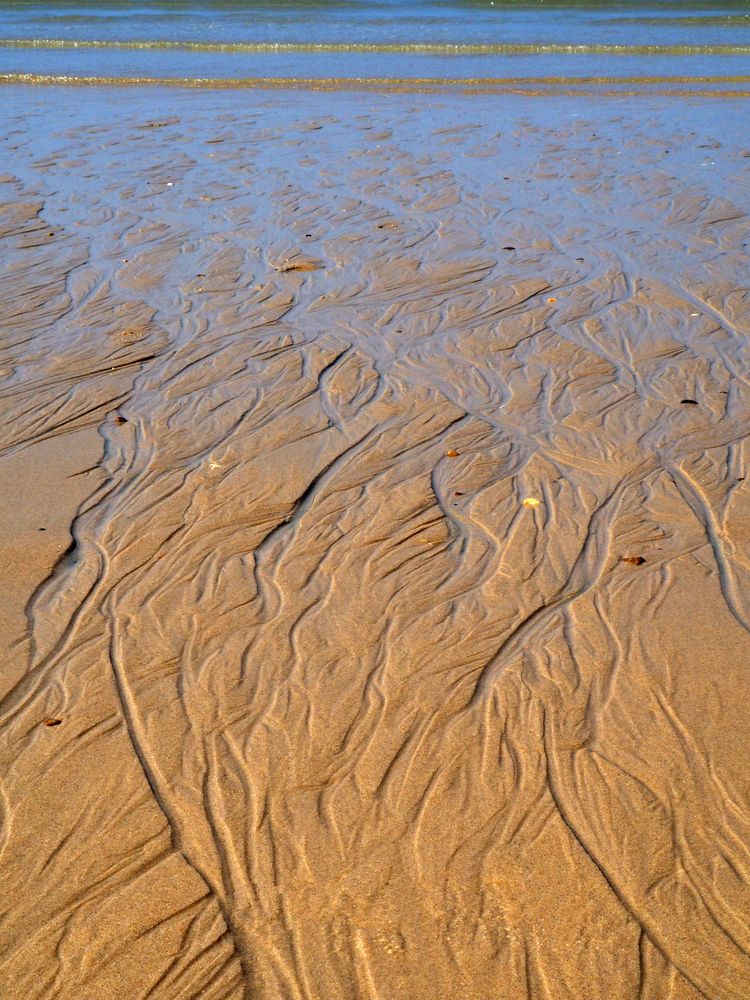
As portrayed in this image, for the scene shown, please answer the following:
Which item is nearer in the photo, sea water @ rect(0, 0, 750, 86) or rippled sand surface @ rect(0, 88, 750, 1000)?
rippled sand surface @ rect(0, 88, 750, 1000)

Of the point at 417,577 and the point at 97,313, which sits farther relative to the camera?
the point at 97,313

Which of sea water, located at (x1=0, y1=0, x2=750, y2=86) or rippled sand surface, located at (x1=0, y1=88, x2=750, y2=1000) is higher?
sea water, located at (x1=0, y1=0, x2=750, y2=86)

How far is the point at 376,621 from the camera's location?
3926mm

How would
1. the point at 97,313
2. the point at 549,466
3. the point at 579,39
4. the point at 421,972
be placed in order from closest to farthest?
1. the point at 421,972
2. the point at 549,466
3. the point at 97,313
4. the point at 579,39

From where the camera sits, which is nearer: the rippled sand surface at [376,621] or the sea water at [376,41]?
the rippled sand surface at [376,621]

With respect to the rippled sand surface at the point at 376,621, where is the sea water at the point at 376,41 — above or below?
above

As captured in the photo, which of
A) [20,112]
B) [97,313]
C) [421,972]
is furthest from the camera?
[20,112]

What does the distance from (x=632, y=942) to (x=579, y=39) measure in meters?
25.6

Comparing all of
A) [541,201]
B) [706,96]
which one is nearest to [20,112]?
[541,201]

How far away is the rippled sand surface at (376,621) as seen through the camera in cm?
269

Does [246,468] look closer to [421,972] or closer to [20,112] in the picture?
[421,972]

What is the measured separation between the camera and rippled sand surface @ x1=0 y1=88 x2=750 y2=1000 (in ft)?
8.81

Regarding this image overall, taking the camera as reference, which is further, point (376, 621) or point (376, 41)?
point (376, 41)

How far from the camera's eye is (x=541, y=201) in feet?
33.0
